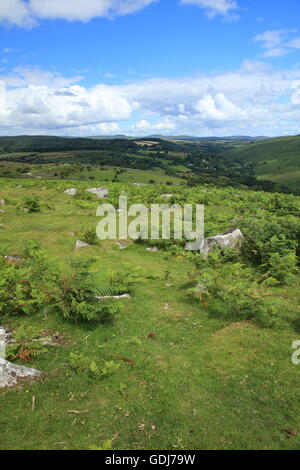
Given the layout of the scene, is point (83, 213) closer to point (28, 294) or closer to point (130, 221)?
point (130, 221)

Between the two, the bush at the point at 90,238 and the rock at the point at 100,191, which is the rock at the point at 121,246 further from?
the rock at the point at 100,191

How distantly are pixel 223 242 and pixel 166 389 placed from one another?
1376 centimetres

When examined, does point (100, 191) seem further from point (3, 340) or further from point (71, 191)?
Answer: point (3, 340)

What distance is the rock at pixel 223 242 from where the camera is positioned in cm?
2091

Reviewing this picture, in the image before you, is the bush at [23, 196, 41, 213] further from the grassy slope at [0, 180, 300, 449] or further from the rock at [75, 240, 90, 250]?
the grassy slope at [0, 180, 300, 449]

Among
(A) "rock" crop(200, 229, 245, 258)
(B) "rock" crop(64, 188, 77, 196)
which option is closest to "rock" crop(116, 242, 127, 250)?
(A) "rock" crop(200, 229, 245, 258)

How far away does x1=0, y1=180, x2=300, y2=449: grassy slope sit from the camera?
710 centimetres

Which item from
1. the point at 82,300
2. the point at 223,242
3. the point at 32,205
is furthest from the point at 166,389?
the point at 32,205

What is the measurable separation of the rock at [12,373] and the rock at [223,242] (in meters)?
14.6

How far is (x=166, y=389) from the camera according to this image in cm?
865

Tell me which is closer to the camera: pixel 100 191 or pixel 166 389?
pixel 166 389

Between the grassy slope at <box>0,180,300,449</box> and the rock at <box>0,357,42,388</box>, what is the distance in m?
0.32

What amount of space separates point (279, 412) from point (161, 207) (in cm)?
3107
